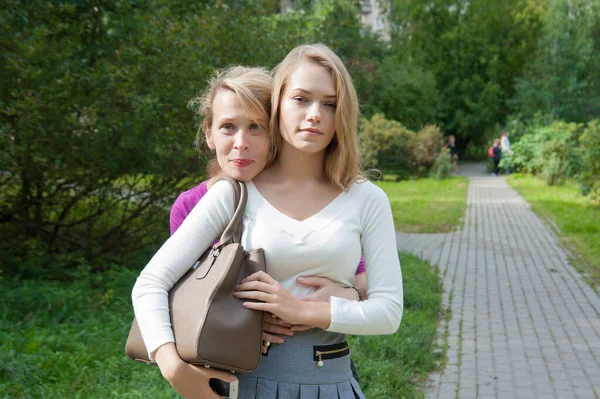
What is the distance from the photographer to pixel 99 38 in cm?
854

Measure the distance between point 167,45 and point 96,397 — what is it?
4.98 m

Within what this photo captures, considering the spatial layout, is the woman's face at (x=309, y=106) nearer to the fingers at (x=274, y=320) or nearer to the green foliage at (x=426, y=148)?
the fingers at (x=274, y=320)

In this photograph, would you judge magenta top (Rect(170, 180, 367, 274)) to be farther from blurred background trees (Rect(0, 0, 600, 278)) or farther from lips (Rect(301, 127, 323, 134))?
blurred background trees (Rect(0, 0, 600, 278))

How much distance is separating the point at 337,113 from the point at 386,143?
83.0ft

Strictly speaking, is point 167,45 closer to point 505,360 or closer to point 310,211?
point 505,360

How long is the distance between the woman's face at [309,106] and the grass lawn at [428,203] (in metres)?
13.3

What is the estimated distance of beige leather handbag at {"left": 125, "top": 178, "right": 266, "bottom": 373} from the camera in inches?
69.1

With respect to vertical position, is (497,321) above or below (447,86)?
below

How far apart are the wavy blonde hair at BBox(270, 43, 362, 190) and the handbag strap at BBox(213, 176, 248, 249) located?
156 mm

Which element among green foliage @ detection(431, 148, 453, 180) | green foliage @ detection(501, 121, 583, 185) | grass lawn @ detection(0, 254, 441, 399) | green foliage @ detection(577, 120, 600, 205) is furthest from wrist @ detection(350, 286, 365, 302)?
green foliage @ detection(431, 148, 453, 180)

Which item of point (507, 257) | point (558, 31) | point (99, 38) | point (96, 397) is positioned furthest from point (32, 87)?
point (558, 31)

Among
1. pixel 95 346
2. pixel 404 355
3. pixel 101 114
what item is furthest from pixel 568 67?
pixel 95 346

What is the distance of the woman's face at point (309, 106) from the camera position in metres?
2.01

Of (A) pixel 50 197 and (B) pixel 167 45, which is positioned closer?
(B) pixel 167 45
